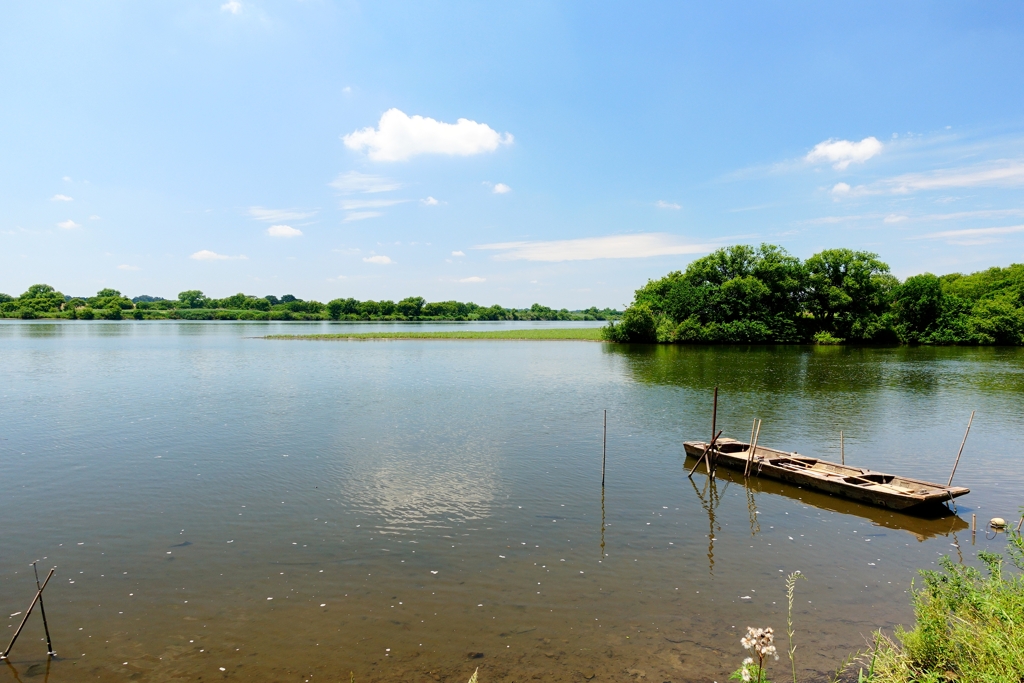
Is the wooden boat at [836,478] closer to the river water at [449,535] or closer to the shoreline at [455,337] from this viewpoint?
the river water at [449,535]

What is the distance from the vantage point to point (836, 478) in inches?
771

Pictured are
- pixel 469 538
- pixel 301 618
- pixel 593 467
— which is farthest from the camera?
pixel 593 467

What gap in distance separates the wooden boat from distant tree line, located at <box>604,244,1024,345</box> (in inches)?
2771

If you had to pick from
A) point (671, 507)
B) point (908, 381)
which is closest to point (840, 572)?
point (671, 507)

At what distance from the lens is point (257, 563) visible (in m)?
14.2

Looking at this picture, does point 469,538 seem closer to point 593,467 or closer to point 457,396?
point 593,467

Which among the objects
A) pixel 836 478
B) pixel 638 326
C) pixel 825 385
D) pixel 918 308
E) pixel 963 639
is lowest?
pixel 836 478

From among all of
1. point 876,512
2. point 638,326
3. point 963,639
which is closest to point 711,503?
point 876,512

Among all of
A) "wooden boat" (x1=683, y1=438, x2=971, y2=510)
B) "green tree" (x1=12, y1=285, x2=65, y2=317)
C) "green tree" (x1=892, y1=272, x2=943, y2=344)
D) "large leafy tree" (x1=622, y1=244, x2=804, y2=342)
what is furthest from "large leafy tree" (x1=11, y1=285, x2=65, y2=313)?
"green tree" (x1=892, y1=272, x2=943, y2=344)

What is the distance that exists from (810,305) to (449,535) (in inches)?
3823

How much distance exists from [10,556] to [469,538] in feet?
38.6

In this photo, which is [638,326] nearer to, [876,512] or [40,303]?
[876,512]

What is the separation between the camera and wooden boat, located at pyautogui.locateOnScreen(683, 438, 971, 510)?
17.7 meters

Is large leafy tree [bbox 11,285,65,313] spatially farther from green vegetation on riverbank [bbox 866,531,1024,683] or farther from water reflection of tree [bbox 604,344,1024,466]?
green vegetation on riverbank [bbox 866,531,1024,683]
